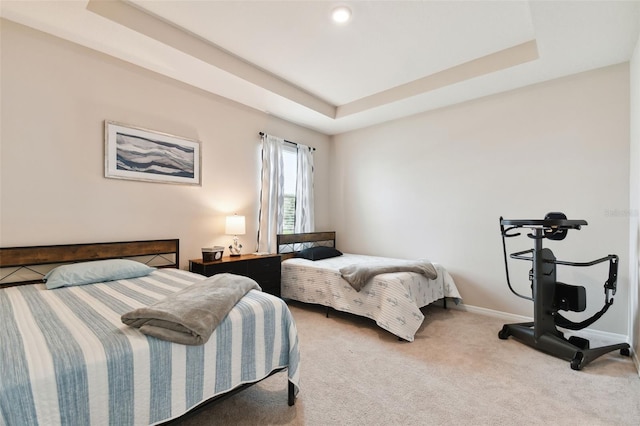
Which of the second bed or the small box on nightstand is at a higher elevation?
the small box on nightstand

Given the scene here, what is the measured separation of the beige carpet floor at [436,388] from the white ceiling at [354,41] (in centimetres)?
272

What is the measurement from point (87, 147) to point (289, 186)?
257 cm

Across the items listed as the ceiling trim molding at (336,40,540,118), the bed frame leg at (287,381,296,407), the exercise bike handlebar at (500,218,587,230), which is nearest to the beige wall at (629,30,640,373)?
the exercise bike handlebar at (500,218,587,230)

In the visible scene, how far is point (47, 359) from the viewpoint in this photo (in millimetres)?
1107

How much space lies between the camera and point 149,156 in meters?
3.13

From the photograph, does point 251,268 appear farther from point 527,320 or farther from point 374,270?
point 527,320

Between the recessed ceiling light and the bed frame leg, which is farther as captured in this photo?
the recessed ceiling light

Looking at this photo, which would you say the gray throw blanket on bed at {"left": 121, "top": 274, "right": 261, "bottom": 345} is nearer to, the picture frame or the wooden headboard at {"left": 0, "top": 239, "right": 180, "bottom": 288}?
the wooden headboard at {"left": 0, "top": 239, "right": 180, "bottom": 288}

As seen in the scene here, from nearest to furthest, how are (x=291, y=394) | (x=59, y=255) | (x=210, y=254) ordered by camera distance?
1. (x=291, y=394)
2. (x=59, y=255)
3. (x=210, y=254)

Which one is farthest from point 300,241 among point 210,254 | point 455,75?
point 455,75

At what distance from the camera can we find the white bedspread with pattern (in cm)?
292

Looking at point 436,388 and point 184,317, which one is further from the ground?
point 184,317

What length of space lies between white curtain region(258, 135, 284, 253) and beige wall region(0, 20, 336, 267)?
1.80ft

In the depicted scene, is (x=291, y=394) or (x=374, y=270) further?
(x=374, y=270)
